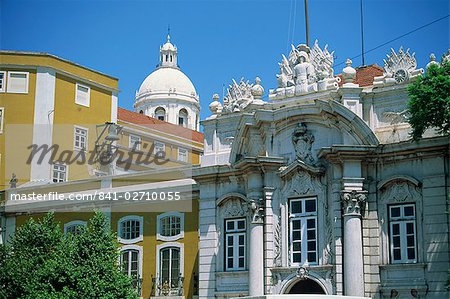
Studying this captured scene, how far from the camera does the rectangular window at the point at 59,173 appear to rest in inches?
1715

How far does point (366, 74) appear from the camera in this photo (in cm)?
3356

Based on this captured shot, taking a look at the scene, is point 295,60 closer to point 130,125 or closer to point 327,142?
A: point 327,142

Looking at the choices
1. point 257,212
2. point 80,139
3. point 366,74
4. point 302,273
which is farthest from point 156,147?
point 302,273

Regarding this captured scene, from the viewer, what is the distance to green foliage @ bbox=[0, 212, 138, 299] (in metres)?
28.4

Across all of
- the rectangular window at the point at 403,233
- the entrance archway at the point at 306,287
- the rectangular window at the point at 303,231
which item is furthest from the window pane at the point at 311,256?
the rectangular window at the point at 403,233

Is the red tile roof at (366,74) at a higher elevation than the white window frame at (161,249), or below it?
higher

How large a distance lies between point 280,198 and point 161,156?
2292 cm

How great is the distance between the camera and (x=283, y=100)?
98.8 feet

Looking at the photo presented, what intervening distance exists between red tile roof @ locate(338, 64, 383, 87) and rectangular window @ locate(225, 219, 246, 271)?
22.9ft

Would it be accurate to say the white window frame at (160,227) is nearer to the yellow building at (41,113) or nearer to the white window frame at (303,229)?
the white window frame at (303,229)

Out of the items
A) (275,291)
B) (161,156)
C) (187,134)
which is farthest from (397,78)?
(187,134)

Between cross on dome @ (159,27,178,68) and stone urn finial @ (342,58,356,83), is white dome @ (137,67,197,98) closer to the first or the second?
cross on dome @ (159,27,178,68)

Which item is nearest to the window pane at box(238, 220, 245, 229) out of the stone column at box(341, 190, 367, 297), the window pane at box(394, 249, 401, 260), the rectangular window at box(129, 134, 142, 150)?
the stone column at box(341, 190, 367, 297)

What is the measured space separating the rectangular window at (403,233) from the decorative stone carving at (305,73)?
4980mm
